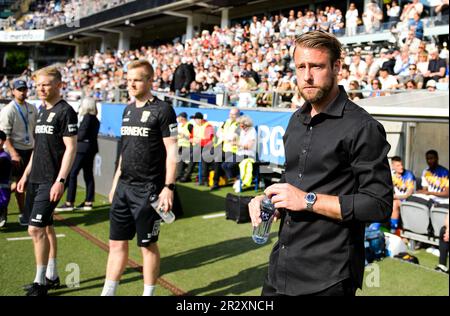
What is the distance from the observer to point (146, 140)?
13.1ft

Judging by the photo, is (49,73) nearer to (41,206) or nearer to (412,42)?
(41,206)

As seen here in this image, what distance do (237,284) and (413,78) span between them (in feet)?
23.0

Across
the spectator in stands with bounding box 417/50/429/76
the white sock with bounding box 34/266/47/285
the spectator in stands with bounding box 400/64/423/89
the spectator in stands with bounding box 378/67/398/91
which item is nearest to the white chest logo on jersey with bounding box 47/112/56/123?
the white sock with bounding box 34/266/47/285

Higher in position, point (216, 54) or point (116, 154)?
point (216, 54)

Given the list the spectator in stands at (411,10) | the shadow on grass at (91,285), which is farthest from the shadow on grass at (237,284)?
the spectator in stands at (411,10)

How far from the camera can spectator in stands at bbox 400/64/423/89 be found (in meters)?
9.91

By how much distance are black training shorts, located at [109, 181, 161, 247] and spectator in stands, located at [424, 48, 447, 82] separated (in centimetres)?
802

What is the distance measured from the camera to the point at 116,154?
9141 millimetres

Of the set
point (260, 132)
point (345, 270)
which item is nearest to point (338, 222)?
point (345, 270)

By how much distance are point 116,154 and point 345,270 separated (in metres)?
7.67

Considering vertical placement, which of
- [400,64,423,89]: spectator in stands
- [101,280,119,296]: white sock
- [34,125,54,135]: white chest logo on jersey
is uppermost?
[400,64,423,89]: spectator in stands

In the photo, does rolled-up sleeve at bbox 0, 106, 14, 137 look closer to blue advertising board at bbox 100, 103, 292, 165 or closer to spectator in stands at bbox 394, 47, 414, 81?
blue advertising board at bbox 100, 103, 292, 165

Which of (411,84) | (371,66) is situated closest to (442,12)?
(411,84)
